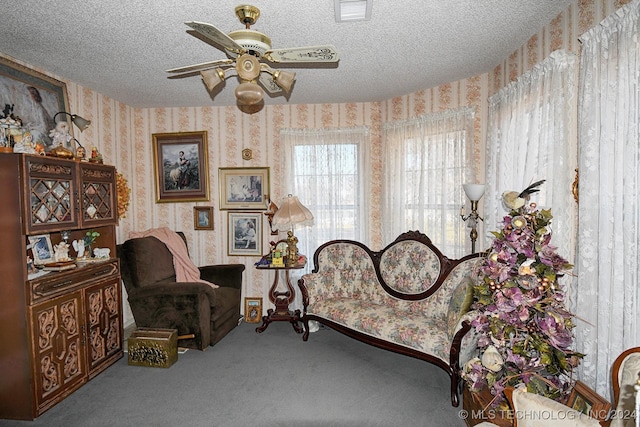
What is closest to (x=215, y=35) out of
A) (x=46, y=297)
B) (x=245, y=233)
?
(x=46, y=297)

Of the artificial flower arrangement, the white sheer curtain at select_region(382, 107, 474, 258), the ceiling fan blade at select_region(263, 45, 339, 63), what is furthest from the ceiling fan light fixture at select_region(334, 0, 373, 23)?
the white sheer curtain at select_region(382, 107, 474, 258)

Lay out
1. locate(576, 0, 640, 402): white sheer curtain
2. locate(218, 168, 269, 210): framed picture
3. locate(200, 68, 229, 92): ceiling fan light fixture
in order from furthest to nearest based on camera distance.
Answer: locate(218, 168, 269, 210): framed picture
locate(200, 68, 229, 92): ceiling fan light fixture
locate(576, 0, 640, 402): white sheer curtain

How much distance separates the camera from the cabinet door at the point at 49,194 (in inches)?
102

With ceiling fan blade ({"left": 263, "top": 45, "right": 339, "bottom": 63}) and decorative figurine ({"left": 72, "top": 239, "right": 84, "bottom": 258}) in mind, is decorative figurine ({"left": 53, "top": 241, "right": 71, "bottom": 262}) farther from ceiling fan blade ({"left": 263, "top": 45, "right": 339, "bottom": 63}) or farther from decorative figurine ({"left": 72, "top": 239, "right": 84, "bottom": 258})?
ceiling fan blade ({"left": 263, "top": 45, "right": 339, "bottom": 63})

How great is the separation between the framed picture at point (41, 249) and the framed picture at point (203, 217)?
77.1 inches

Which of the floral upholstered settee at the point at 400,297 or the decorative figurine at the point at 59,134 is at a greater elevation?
the decorative figurine at the point at 59,134

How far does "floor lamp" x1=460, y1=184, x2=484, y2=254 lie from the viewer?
336 cm

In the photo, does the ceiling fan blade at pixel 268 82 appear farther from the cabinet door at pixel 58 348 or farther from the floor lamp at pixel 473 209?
the cabinet door at pixel 58 348

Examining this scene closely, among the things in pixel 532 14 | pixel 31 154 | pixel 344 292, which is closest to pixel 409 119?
pixel 532 14

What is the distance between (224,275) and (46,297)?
2060mm

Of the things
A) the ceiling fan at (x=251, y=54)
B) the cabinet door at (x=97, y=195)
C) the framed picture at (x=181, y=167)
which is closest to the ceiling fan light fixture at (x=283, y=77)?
the ceiling fan at (x=251, y=54)

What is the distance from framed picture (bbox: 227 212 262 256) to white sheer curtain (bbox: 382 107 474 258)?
1789 millimetres

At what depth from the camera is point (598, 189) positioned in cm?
202

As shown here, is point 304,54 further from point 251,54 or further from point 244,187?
point 244,187
